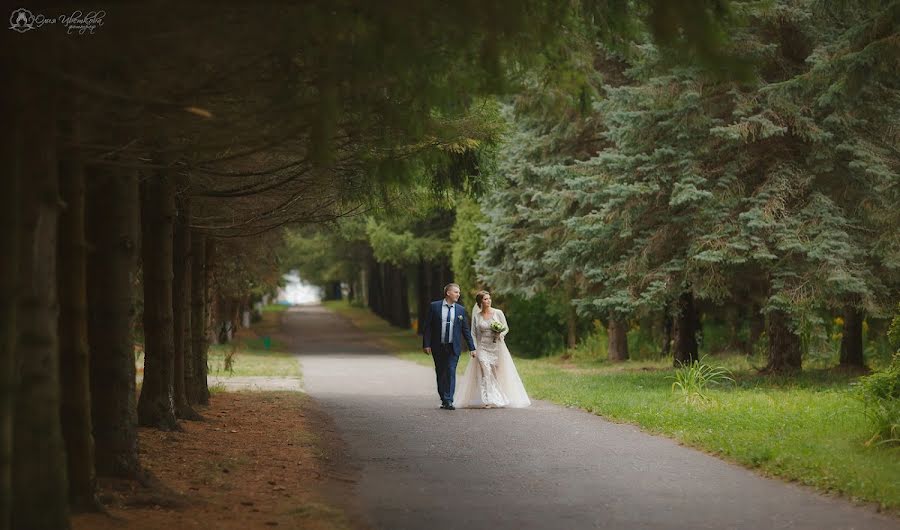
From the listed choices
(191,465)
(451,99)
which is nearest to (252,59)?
(451,99)

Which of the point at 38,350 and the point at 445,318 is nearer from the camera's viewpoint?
the point at 38,350

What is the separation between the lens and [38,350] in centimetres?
651

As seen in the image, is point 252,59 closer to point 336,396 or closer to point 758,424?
point 758,424

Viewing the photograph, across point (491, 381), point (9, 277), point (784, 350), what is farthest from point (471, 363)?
point (9, 277)

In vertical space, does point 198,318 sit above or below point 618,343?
above

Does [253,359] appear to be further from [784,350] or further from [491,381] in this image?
[784,350]

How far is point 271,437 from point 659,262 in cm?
915

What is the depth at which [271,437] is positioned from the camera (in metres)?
12.9

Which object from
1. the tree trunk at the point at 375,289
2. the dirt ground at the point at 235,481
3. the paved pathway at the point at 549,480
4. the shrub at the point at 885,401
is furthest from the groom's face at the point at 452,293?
the tree trunk at the point at 375,289

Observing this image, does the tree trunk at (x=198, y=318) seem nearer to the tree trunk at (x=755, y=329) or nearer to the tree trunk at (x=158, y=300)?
the tree trunk at (x=158, y=300)

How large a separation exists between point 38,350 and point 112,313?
244 cm

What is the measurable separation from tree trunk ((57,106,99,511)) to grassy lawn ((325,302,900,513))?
5.80 metres

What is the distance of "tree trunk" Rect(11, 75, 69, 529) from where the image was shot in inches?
253

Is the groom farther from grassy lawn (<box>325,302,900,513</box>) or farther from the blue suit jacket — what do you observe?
grassy lawn (<box>325,302,900,513</box>)
